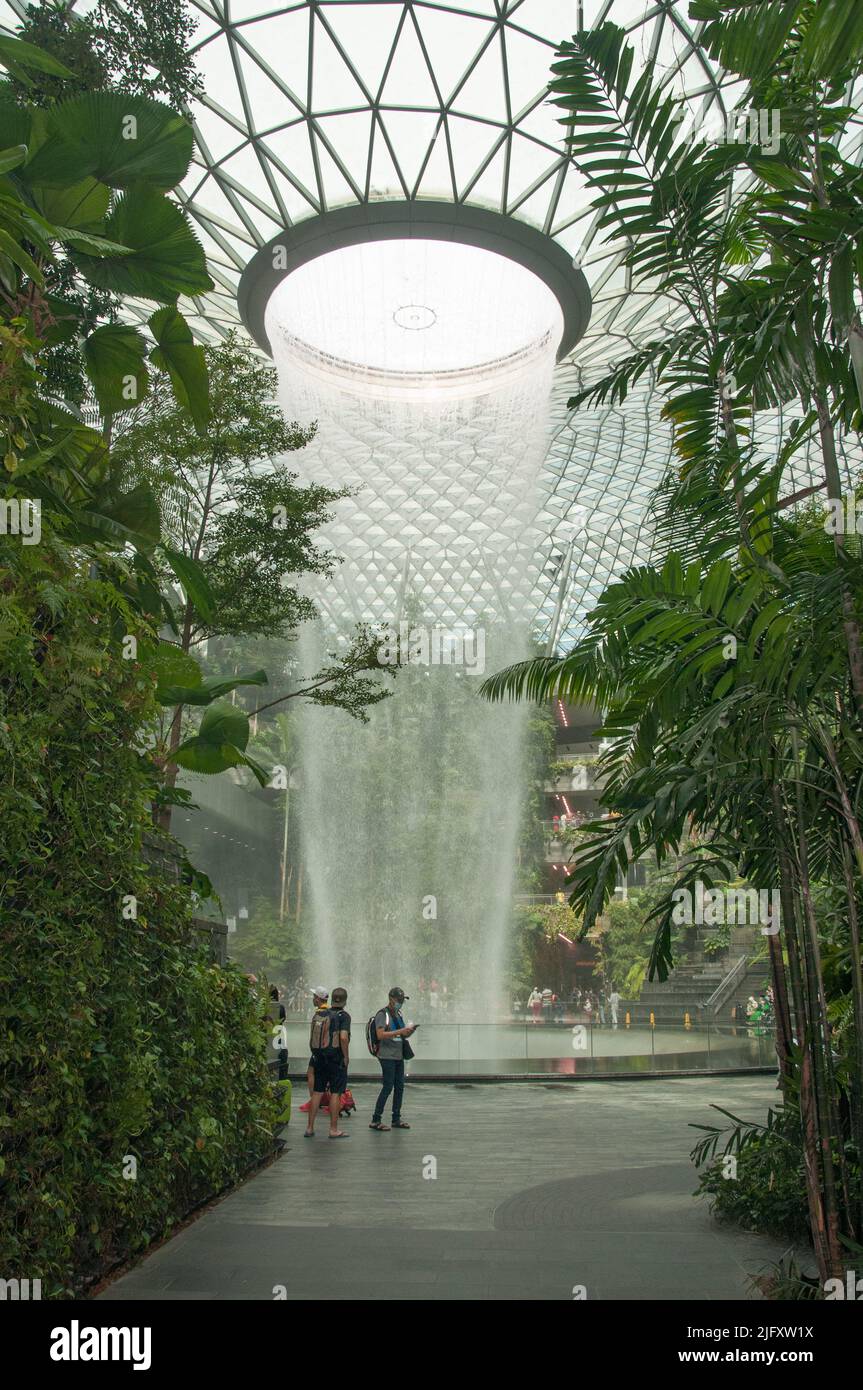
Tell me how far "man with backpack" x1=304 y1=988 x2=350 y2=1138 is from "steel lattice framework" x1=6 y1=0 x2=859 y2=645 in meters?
11.5

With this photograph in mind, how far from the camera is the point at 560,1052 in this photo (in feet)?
80.1

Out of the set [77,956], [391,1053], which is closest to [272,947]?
[391,1053]

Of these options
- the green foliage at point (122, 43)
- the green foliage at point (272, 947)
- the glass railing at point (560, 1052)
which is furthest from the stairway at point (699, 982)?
the green foliage at point (122, 43)

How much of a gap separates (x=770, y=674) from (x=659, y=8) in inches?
823

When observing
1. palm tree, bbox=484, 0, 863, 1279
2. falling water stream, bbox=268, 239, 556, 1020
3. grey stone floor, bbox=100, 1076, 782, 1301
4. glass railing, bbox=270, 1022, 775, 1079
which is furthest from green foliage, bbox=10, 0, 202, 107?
glass railing, bbox=270, 1022, 775, 1079

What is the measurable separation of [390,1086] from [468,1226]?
597 centimetres

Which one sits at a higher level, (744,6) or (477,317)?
(477,317)

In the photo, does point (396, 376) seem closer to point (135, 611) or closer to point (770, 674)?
point (135, 611)

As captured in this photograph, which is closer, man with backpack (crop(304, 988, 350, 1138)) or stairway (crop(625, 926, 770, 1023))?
man with backpack (crop(304, 988, 350, 1138))

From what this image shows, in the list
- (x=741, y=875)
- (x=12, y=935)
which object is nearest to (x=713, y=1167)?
(x=741, y=875)

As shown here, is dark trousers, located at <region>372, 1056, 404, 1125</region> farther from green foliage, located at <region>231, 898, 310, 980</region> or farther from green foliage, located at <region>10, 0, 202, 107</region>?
green foliage, located at <region>231, 898, 310, 980</region>

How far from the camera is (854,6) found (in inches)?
125

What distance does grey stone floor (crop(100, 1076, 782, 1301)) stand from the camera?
19.8ft
